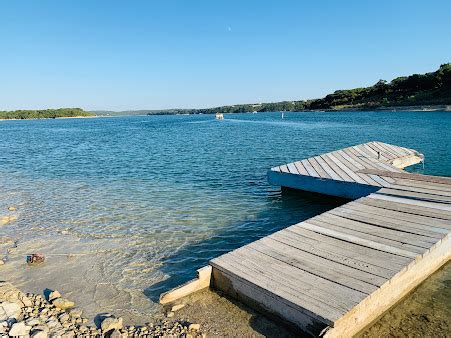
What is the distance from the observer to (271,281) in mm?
5000

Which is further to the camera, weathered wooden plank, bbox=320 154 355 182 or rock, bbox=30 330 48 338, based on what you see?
weathered wooden plank, bbox=320 154 355 182

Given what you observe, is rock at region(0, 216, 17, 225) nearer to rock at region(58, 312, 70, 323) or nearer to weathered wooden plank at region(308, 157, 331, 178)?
rock at region(58, 312, 70, 323)

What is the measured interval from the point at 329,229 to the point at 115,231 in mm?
5943

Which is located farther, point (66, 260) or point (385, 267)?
point (66, 260)

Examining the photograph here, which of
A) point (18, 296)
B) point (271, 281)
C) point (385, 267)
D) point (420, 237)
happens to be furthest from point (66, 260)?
point (420, 237)

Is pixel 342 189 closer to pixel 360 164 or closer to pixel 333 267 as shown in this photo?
pixel 360 164

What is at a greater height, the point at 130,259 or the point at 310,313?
the point at 310,313

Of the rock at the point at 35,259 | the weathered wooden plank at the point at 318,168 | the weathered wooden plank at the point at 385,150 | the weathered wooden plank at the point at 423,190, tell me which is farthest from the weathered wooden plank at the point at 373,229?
the weathered wooden plank at the point at 385,150

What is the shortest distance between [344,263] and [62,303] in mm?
4761

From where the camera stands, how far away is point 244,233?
884 cm

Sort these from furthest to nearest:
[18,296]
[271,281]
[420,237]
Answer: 1. [420,237]
2. [18,296]
3. [271,281]

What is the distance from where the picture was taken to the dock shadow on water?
6.78 m

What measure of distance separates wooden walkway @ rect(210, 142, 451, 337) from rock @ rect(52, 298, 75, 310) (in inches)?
97.3

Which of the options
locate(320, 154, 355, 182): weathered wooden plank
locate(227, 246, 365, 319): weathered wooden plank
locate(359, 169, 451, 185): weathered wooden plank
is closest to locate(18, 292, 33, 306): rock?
locate(227, 246, 365, 319): weathered wooden plank
